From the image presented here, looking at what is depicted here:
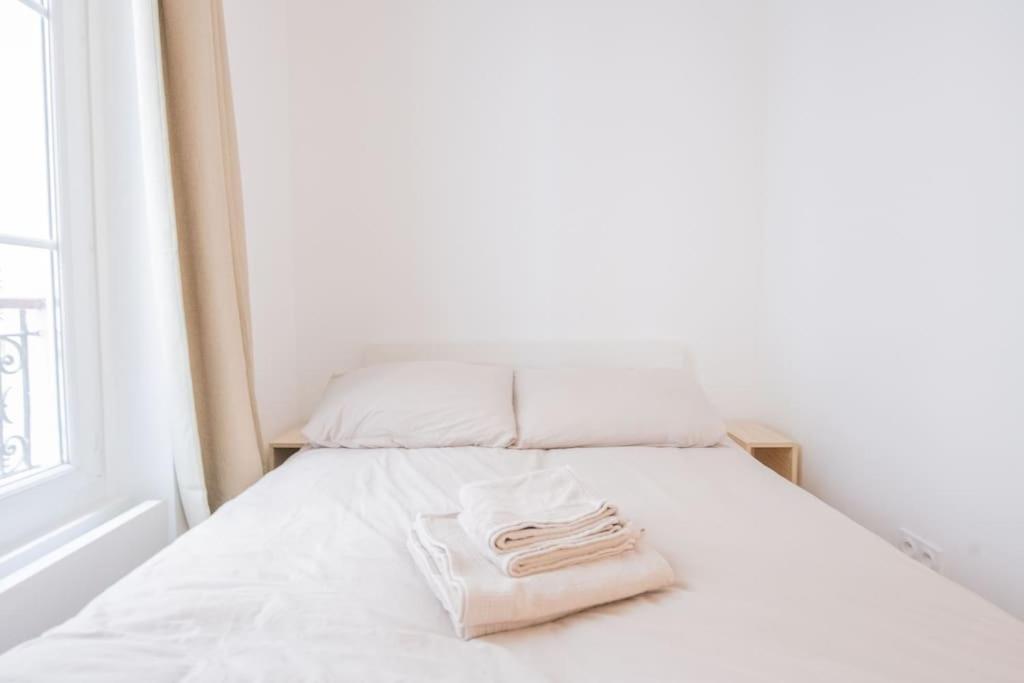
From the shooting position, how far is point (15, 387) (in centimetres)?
127

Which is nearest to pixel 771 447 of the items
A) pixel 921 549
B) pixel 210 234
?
pixel 921 549

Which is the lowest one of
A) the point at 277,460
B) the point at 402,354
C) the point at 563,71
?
the point at 277,460

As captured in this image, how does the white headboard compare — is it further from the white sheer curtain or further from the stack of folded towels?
the stack of folded towels

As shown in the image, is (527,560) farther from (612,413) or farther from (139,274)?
(139,274)

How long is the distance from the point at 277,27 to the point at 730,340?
240cm

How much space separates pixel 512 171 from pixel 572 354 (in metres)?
0.86

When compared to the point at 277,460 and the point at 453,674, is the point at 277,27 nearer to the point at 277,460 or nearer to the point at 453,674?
the point at 277,460

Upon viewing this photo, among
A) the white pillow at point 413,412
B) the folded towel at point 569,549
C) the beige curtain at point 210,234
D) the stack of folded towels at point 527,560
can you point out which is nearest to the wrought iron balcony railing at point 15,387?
the beige curtain at point 210,234

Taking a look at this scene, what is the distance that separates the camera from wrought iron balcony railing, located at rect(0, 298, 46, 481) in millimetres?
1237

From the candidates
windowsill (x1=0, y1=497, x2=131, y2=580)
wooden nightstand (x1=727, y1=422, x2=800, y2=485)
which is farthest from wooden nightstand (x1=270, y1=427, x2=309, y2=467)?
wooden nightstand (x1=727, y1=422, x2=800, y2=485)

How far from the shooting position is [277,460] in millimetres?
2217

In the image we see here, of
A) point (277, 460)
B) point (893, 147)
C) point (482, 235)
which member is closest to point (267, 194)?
point (482, 235)

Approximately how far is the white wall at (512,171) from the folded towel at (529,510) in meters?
1.38

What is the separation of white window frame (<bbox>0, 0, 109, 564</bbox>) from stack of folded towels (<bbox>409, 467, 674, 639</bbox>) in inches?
36.5
